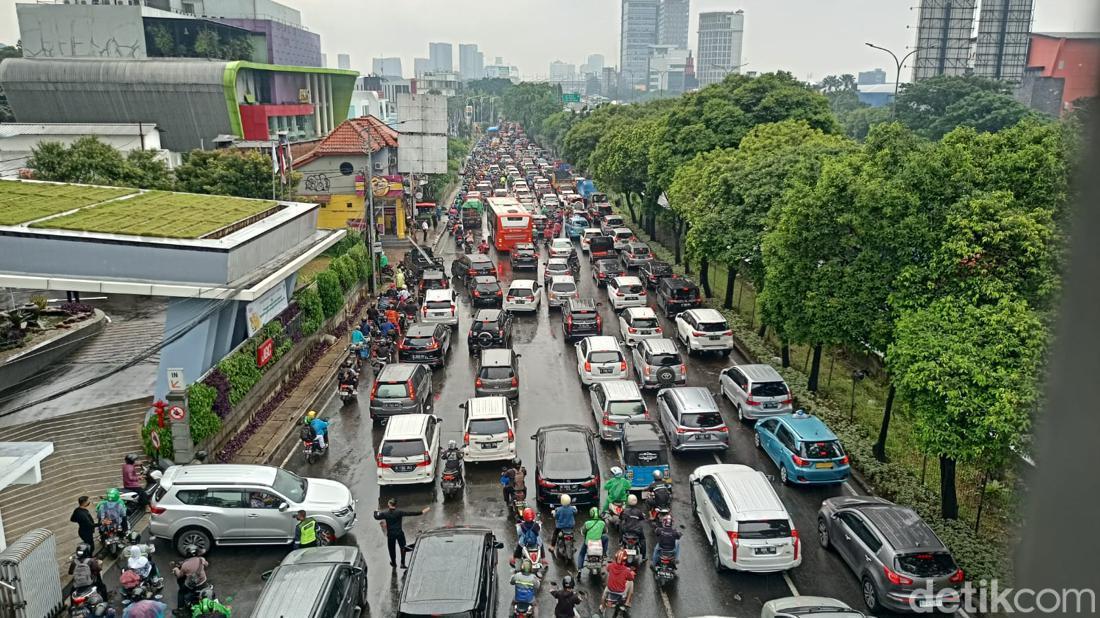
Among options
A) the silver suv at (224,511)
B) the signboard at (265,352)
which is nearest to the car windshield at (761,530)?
the silver suv at (224,511)

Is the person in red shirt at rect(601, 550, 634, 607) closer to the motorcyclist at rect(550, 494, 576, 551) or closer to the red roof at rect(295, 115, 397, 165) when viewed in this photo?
the motorcyclist at rect(550, 494, 576, 551)

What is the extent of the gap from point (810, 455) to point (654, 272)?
2035 cm

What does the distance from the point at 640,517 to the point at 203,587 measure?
743 centimetres

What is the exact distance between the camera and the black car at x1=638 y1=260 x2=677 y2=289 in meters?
37.5

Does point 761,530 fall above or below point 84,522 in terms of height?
above

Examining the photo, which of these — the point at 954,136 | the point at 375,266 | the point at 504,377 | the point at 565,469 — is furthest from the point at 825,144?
the point at 375,266

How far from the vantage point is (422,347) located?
26.5 m

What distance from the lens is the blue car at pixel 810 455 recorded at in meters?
18.0


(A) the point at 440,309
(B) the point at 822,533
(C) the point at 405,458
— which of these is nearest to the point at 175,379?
(C) the point at 405,458

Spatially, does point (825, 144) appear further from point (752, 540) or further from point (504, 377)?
point (752, 540)

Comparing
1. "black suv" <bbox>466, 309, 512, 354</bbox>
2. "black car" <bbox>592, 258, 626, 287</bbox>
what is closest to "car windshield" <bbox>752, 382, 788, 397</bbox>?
"black suv" <bbox>466, 309, 512, 354</bbox>

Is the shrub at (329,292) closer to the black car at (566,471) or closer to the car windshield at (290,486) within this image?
the car windshield at (290,486)

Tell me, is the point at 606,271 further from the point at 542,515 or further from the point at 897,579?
the point at 897,579

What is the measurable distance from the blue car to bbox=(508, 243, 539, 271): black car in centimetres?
2562
